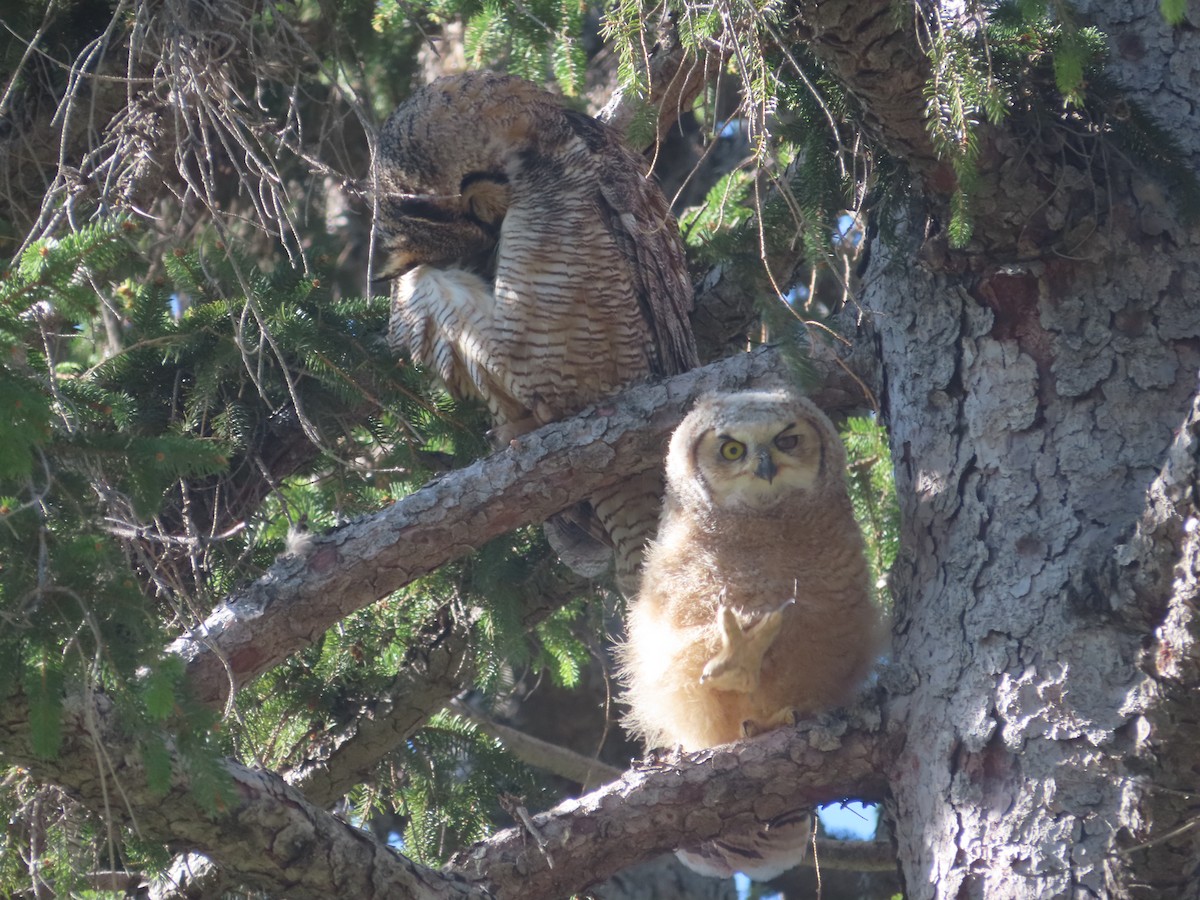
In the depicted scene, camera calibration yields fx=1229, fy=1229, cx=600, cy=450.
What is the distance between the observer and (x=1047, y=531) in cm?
239

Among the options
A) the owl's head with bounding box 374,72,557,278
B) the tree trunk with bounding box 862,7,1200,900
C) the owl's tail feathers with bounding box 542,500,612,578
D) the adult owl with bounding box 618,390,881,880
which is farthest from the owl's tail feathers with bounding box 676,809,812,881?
the owl's head with bounding box 374,72,557,278

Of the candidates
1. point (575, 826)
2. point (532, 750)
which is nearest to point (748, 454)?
point (575, 826)

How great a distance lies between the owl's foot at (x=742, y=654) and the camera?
2.71 m

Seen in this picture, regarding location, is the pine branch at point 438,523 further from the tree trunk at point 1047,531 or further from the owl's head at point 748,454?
the tree trunk at point 1047,531

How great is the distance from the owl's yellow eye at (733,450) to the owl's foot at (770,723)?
62 cm

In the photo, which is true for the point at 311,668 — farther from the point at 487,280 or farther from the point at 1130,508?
the point at 1130,508

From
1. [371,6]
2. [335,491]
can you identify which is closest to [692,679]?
[335,491]

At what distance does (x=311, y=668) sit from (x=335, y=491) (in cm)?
53

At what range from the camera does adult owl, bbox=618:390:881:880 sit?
2.77 metres

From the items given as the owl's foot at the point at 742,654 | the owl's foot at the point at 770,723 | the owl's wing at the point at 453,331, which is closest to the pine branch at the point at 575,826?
the owl's foot at the point at 770,723

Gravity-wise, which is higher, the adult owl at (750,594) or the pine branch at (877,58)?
the pine branch at (877,58)

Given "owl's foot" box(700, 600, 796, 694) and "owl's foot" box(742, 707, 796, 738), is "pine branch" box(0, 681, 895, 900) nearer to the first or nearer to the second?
"owl's foot" box(742, 707, 796, 738)

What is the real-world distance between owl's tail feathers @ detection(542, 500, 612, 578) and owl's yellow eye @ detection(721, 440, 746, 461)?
66 centimetres

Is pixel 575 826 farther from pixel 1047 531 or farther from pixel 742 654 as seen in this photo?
pixel 1047 531
